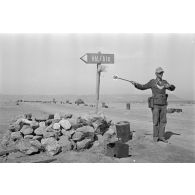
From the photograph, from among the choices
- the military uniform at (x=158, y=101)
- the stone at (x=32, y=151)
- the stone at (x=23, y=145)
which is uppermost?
the military uniform at (x=158, y=101)

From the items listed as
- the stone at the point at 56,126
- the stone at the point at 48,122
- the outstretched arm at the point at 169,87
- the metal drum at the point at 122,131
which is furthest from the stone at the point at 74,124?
the outstretched arm at the point at 169,87

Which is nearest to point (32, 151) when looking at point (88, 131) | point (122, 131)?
point (88, 131)

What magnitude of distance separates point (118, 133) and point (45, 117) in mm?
1832

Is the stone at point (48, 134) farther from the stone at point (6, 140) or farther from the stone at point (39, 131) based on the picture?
the stone at point (6, 140)

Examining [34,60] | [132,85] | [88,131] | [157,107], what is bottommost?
[88,131]

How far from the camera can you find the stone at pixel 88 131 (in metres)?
6.23

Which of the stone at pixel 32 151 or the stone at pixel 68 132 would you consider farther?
the stone at pixel 68 132

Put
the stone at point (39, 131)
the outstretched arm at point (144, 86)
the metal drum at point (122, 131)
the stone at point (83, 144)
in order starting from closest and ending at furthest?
the stone at point (83, 144)
the stone at point (39, 131)
the outstretched arm at point (144, 86)
the metal drum at point (122, 131)

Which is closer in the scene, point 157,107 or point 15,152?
point 15,152

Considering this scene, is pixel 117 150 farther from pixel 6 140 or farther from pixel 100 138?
pixel 6 140

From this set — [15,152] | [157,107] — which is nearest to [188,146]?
[157,107]

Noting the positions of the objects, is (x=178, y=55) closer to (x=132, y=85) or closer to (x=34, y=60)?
(x=132, y=85)

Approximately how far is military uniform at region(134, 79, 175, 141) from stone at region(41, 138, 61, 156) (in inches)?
86.6

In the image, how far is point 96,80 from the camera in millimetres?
6879
